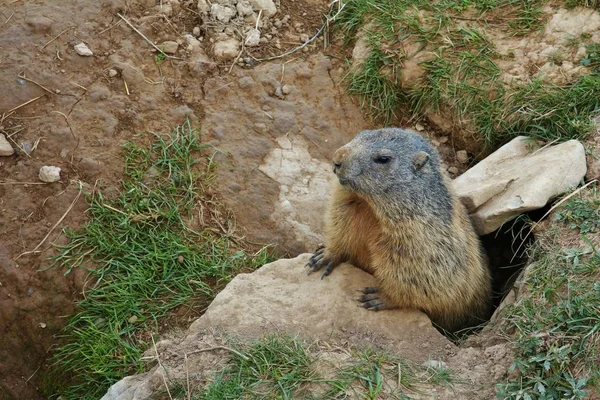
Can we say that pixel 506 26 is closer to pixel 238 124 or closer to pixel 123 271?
pixel 238 124

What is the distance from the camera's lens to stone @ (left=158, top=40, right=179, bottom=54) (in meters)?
5.38

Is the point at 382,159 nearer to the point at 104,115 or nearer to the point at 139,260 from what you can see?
the point at 139,260

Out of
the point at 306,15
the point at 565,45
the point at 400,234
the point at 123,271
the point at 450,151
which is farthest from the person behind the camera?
the point at 306,15

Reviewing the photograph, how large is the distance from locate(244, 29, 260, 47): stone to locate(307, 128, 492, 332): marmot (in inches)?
69.6

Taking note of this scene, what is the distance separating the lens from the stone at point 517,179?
4.36 m

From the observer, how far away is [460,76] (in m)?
5.23

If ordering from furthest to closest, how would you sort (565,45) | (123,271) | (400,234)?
(565,45) < (123,271) < (400,234)

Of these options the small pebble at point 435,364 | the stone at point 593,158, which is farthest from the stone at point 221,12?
the small pebble at point 435,364

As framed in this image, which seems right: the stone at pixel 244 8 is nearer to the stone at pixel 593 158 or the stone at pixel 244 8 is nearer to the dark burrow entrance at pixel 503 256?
the dark burrow entrance at pixel 503 256

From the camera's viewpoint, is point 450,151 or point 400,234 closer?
point 400,234

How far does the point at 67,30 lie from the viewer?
5223 mm

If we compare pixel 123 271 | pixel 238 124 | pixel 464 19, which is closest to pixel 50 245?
pixel 123 271

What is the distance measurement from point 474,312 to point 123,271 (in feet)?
7.95

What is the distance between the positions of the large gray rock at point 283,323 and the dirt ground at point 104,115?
693 millimetres
